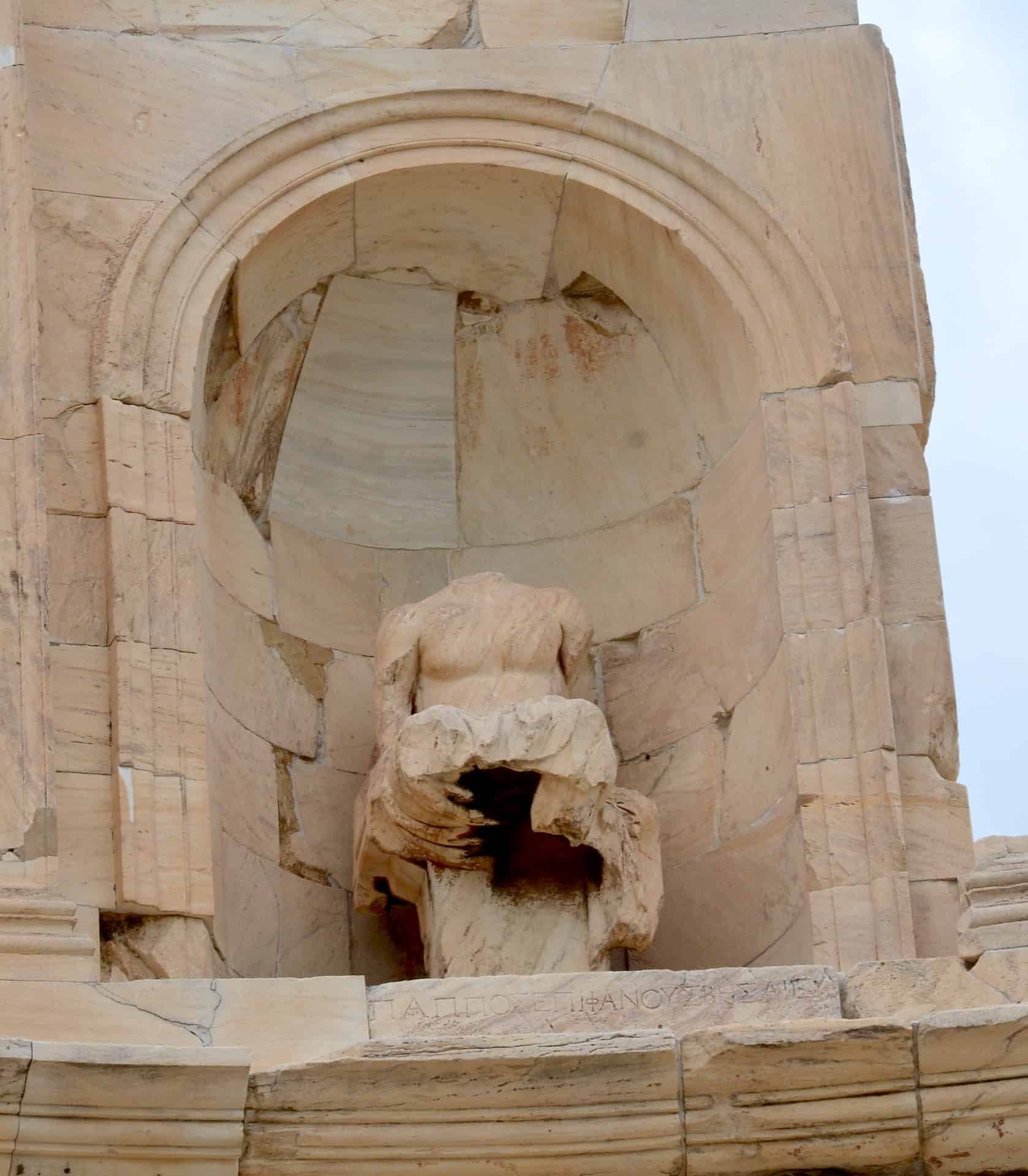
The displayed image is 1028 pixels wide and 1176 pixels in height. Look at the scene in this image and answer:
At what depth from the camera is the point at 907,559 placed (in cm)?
947

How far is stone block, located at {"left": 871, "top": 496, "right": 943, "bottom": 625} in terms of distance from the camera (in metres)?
9.40

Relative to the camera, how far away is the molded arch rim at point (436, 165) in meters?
9.42

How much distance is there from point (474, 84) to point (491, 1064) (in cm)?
352

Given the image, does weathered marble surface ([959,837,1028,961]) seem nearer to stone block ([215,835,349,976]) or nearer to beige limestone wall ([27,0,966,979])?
beige limestone wall ([27,0,966,979])

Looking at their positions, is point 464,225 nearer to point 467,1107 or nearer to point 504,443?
point 504,443

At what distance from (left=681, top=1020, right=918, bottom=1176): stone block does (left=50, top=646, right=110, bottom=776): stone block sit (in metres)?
2.04

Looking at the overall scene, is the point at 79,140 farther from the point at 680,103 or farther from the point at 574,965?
the point at 574,965

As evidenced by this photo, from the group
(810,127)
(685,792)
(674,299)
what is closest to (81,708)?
(685,792)

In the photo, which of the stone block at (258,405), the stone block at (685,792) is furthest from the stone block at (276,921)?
the stone block at (258,405)

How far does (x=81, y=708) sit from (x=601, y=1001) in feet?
5.68

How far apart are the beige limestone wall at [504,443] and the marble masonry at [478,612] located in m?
0.02

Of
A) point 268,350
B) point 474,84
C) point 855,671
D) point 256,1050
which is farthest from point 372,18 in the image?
point 256,1050

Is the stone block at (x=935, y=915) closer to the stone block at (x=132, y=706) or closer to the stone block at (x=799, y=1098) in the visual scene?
the stone block at (x=799, y=1098)

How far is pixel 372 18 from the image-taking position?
10.1 metres
